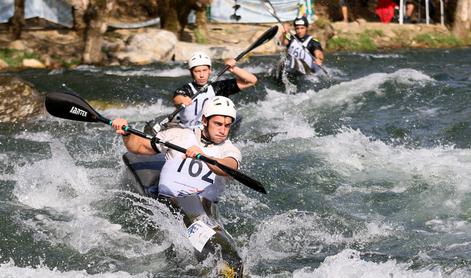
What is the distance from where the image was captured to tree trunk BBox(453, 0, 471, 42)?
22656 millimetres

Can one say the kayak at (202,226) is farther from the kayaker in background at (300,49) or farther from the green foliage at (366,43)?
the green foliage at (366,43)

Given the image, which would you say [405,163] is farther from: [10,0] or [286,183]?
[10,0]

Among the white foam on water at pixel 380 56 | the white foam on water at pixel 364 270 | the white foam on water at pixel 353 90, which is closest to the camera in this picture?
the white foam on water at pixel 364 270

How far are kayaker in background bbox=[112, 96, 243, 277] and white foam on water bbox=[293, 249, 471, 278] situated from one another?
0.75 meters

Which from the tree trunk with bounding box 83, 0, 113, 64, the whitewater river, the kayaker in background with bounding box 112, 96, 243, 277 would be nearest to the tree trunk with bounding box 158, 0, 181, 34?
the tree trunk with bounding box 83, 0, 113, 64

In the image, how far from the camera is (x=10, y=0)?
63.5ft

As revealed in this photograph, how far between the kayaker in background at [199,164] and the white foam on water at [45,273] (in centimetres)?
65

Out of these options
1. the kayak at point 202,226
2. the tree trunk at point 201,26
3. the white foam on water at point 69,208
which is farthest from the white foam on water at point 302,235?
the tree trunk at point 201,26

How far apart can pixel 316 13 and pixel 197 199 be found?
17.6 metres

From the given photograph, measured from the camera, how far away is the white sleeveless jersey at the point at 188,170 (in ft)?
23.7

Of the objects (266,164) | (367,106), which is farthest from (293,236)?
(367,106)

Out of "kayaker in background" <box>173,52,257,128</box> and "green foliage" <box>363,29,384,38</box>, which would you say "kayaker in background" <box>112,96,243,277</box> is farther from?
"green foliage" <box>363,29,384,38</box>

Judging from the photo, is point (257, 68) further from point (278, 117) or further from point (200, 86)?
point (200, 86)

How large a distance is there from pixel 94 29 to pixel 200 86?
27.1 ft
